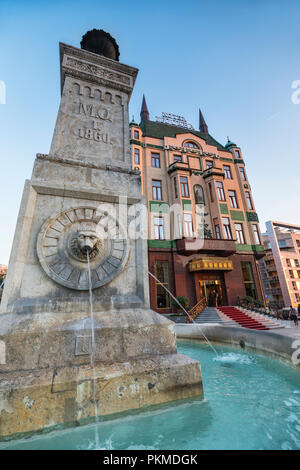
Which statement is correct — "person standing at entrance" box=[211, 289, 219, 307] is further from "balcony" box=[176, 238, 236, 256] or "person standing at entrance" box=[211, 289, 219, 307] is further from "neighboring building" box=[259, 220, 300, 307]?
"neighboring building" box=[259, 220, 300, 307]

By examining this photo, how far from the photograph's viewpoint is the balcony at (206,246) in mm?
19141

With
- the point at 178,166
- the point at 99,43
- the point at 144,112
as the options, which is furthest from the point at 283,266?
the point at 99,43

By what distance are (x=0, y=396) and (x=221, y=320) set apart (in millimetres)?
14591

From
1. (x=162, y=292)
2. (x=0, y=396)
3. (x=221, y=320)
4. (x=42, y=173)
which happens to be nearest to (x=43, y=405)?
(x=0, y=396)

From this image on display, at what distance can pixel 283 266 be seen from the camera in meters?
49.3

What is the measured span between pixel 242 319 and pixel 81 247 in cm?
1471

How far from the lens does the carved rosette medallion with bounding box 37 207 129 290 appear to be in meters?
3.26

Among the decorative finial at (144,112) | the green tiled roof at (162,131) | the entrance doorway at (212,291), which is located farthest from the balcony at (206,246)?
the decorative finial at (144,112)

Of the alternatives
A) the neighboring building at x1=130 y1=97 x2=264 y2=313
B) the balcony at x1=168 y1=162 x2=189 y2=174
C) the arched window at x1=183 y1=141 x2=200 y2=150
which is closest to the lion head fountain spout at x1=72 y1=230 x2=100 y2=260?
the neighboring building at x1=130 y1=97 x2=264 y2=313

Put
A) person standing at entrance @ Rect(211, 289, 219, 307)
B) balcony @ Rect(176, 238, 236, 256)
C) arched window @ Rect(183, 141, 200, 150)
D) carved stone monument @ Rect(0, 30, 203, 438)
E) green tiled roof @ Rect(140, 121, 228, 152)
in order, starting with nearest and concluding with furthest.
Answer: carved stone monument @ Rect(0, 30, 203, 438) → balcony @ Rect(176, 238, 236, 256) → person standing at entrance @ Rect(211, 289, 219, 307) → green tiled roof @ Rect(140, 121, 228, 152) → arched window @ Rect(183, 141, 200, 150)

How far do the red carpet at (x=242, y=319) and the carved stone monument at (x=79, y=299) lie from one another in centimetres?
1222

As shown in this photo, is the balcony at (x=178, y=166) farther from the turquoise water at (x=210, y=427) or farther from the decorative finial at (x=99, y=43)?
the turquoise water at (x=210, y=427)

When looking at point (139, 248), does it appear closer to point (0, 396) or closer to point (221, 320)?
point (0, 396)

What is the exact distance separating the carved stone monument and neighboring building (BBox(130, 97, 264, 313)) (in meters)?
15.0
